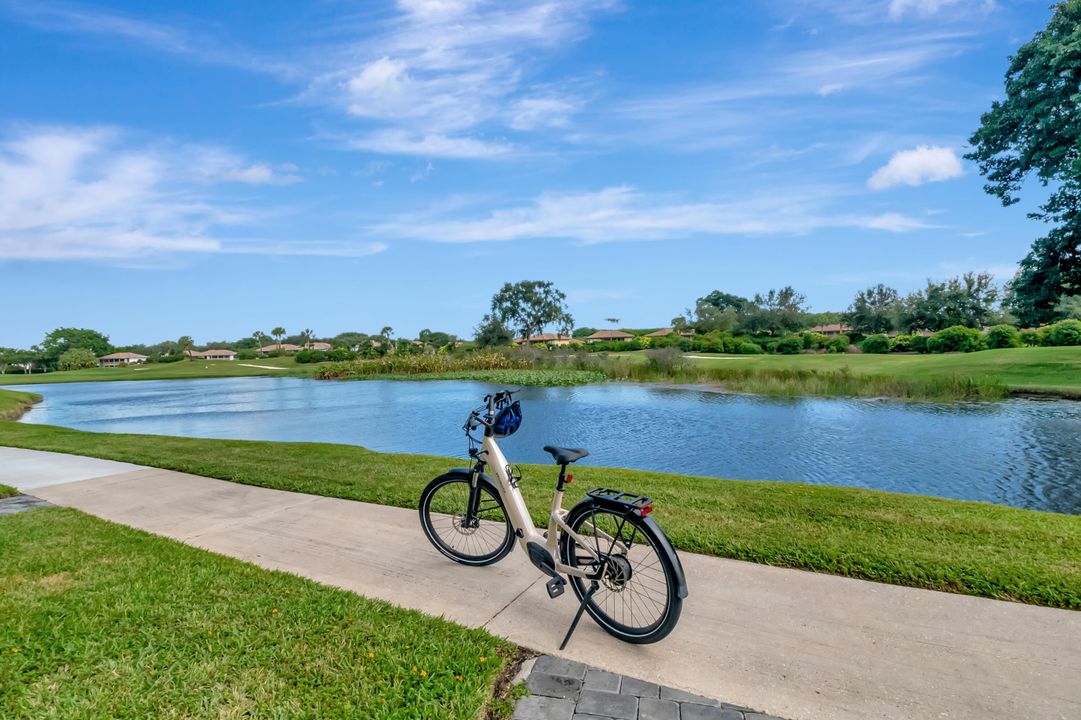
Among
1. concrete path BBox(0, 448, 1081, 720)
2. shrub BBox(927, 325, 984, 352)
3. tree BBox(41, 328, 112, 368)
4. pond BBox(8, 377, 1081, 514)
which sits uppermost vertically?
tree BBox(41, 328, 112, 368)

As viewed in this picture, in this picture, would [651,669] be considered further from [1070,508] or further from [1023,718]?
[1070,508]

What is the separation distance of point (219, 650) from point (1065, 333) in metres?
38.4

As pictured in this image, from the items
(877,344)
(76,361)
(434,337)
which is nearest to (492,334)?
(434,337)

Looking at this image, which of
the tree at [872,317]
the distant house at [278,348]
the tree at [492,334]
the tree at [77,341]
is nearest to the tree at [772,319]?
the tree at [872,317]

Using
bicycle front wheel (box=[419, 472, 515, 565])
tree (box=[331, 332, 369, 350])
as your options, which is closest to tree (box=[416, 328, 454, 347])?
tree (box=[331, 332, 369, 350])

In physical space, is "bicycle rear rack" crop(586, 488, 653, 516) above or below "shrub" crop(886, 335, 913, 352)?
above

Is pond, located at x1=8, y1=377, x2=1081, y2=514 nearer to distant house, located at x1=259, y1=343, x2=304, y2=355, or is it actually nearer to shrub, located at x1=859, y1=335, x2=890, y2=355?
shrub, located at x1=859, y1=335, x2=890, y2=355

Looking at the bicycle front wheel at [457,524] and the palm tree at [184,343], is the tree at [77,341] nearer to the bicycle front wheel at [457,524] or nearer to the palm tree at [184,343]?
the palm tree at [184,343]

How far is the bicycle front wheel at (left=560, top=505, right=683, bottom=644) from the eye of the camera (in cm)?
259

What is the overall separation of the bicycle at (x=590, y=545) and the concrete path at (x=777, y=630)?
14 cm

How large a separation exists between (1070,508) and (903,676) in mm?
6240

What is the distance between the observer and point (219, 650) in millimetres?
2627

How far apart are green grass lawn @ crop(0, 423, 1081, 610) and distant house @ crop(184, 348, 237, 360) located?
78155 millimetres

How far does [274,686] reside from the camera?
2350 millimetres
